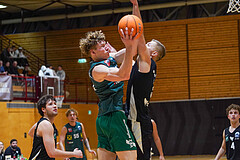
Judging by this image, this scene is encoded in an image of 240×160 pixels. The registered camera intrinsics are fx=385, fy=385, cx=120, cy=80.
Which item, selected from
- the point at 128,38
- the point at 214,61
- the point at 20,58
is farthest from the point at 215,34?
the point at 128,38

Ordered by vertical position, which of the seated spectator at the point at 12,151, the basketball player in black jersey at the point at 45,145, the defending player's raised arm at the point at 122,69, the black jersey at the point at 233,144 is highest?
the defending player's raised arm at the point at 122,69

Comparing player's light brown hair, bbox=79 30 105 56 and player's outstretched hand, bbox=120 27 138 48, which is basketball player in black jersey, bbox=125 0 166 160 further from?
player's outstretched hand, bbox=120 27 138 48

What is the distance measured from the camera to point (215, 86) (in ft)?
58.5

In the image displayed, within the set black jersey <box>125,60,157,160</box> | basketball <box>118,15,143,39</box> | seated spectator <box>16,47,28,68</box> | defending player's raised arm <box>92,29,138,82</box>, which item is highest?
seated spectator <box>16,47,28,68</box>

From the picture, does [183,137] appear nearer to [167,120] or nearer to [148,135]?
[167,120]

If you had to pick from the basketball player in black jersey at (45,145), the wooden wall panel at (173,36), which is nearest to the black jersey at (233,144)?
the basketball player in black jersey at (45,145)

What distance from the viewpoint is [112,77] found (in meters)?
3.62

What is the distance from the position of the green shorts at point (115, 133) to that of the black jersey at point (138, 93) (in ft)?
0.48

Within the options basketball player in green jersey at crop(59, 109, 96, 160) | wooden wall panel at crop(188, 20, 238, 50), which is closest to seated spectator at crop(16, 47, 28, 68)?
wooden wall panel at crop(188, 20, 238, 50)

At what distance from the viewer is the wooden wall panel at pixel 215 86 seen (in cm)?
1758

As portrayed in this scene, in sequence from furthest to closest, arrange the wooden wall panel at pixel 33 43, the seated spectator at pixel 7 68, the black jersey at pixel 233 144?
the wooden wall panel at pixel 33 43 → the seated spectator at pixel 7 68 → the black jersey at pixel 233 144

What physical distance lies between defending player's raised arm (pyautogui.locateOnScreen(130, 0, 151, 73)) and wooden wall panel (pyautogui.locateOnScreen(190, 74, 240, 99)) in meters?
14.3

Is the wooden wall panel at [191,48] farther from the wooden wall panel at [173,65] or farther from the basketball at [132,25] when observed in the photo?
the basketball at [132,25]

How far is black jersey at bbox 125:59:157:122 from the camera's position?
13.1 feet
